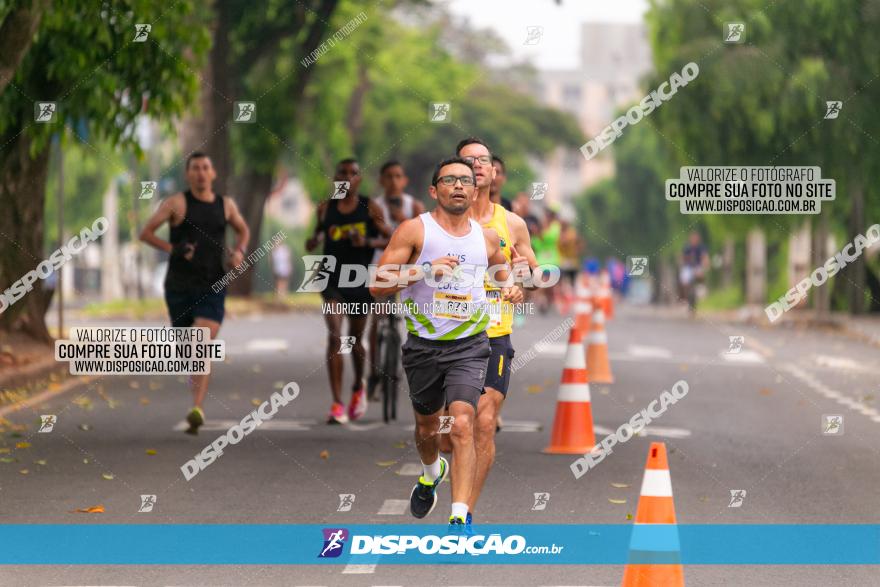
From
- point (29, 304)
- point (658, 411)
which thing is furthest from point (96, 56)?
point (658, 411)

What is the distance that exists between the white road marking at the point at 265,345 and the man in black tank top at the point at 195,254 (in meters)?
9.80

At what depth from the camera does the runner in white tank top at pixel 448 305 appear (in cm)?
857

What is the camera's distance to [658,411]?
1555 cm

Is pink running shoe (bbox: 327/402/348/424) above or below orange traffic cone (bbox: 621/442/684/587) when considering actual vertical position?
below

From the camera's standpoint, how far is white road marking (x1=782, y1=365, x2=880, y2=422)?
15909mm

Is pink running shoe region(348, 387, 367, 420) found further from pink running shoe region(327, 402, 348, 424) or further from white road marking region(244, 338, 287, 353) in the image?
white road marking region(244, 338, 287, 353)

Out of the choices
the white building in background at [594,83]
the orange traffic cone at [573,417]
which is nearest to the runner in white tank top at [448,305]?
the orange traffic cone at [573,417]

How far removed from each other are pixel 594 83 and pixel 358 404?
143m

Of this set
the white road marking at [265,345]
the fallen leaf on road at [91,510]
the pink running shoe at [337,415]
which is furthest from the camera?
the white road marking at [265,345]

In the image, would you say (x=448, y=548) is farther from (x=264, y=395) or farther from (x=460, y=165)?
(x=264, y=395)

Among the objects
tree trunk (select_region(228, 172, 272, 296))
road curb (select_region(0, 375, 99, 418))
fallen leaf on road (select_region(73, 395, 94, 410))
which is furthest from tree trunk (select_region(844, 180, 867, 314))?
fallen leaf on road (select_region(73, 395, 94, 410))

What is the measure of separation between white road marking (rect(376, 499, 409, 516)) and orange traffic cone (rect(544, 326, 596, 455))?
8.11ft

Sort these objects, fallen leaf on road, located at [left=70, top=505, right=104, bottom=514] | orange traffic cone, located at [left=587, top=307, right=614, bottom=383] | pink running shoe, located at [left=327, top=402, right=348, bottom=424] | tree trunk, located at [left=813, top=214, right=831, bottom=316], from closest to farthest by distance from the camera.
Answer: fallen leaf on road, located at [left=70, top=505, right=104, bottom=514]
pink running shoe, located at [left=327, top=402, right=348, bottom=424]
orange traffic cone, located at [left=587, top=307, right=614, bottom=383]
tree trunk, located at [left=813, top=214, right=831, bottom=316]

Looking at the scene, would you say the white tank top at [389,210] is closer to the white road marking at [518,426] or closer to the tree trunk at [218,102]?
the white road marking at [518,426]
